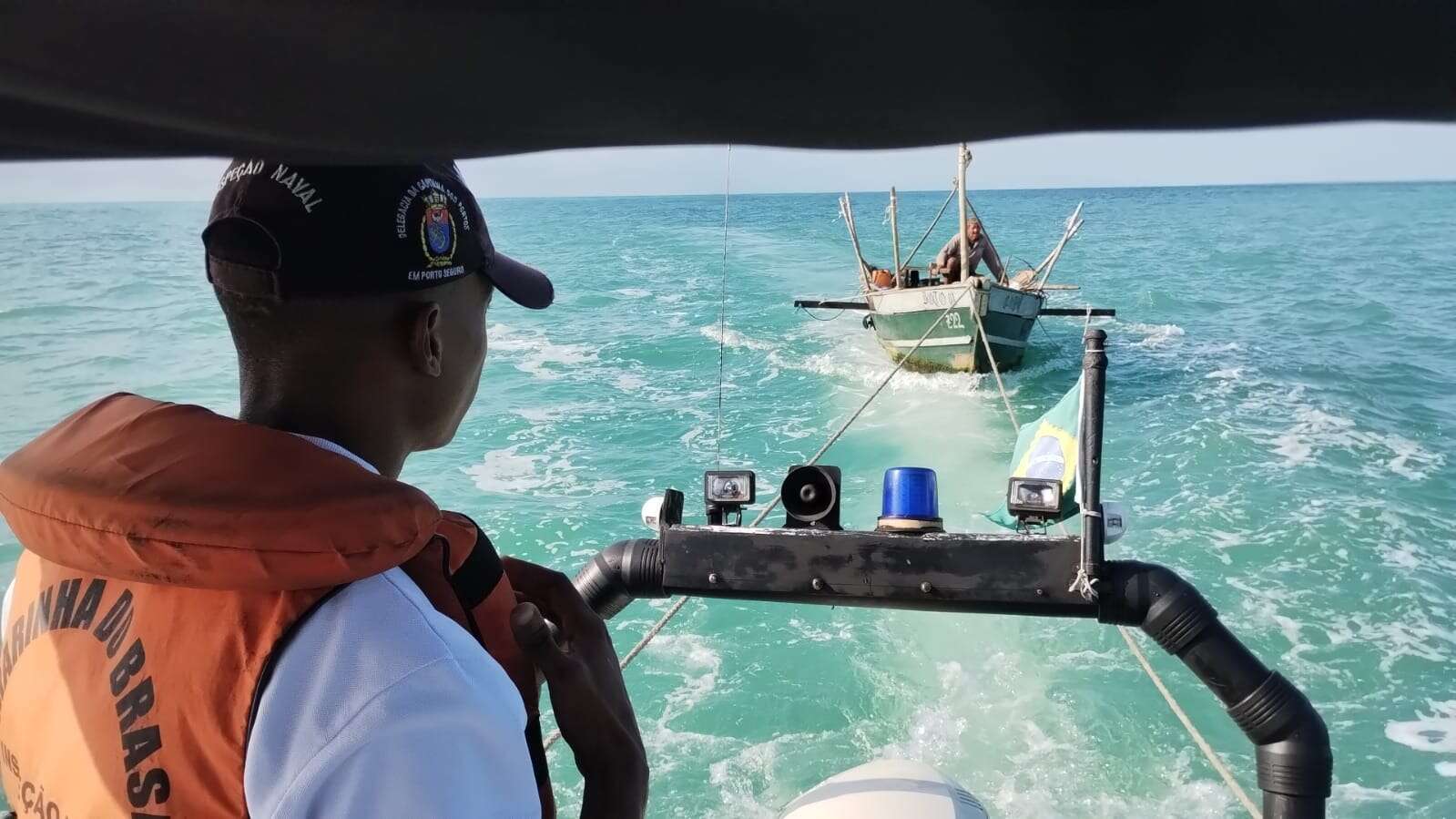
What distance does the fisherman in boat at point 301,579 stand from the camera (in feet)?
2.39

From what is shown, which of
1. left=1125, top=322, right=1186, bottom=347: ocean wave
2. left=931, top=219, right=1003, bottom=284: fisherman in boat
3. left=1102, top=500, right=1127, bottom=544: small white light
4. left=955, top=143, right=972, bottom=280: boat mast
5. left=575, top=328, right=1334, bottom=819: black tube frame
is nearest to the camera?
left=575, top=328, right=1334, bottom=819: black tube frame

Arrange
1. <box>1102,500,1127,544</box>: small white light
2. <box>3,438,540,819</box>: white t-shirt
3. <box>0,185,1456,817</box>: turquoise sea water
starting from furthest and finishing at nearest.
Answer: <box>0,185,1456,817</box>: turquoise sea water
<box>1102,500,1127,544</box>: small white light
<box>3,438,540,819</box>: white t-shirt

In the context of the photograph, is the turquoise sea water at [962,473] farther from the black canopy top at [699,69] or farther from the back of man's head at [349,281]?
the black canopy top at [699,69]

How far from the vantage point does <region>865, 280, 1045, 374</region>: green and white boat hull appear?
13062mm

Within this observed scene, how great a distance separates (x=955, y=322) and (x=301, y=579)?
13036 millimetres

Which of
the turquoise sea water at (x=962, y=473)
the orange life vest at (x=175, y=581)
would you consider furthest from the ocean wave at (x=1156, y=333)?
the orange life vest at (x=175, y=581)

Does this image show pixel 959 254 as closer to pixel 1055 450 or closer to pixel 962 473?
pixel 962 473

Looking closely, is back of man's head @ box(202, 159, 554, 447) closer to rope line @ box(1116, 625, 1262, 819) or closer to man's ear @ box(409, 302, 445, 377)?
man's ear @ box(409, 302, 445, 377)

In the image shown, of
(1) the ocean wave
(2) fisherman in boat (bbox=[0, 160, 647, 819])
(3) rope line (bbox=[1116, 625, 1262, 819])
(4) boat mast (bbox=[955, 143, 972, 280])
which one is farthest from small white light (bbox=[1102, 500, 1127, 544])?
(1) the ocean wave

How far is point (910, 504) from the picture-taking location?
102 inches

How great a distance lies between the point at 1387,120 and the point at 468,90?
53cm

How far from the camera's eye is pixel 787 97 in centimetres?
62

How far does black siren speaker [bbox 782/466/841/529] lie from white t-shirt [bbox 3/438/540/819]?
1.86 m

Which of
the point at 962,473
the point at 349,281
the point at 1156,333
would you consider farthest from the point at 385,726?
the point at 1156,333
